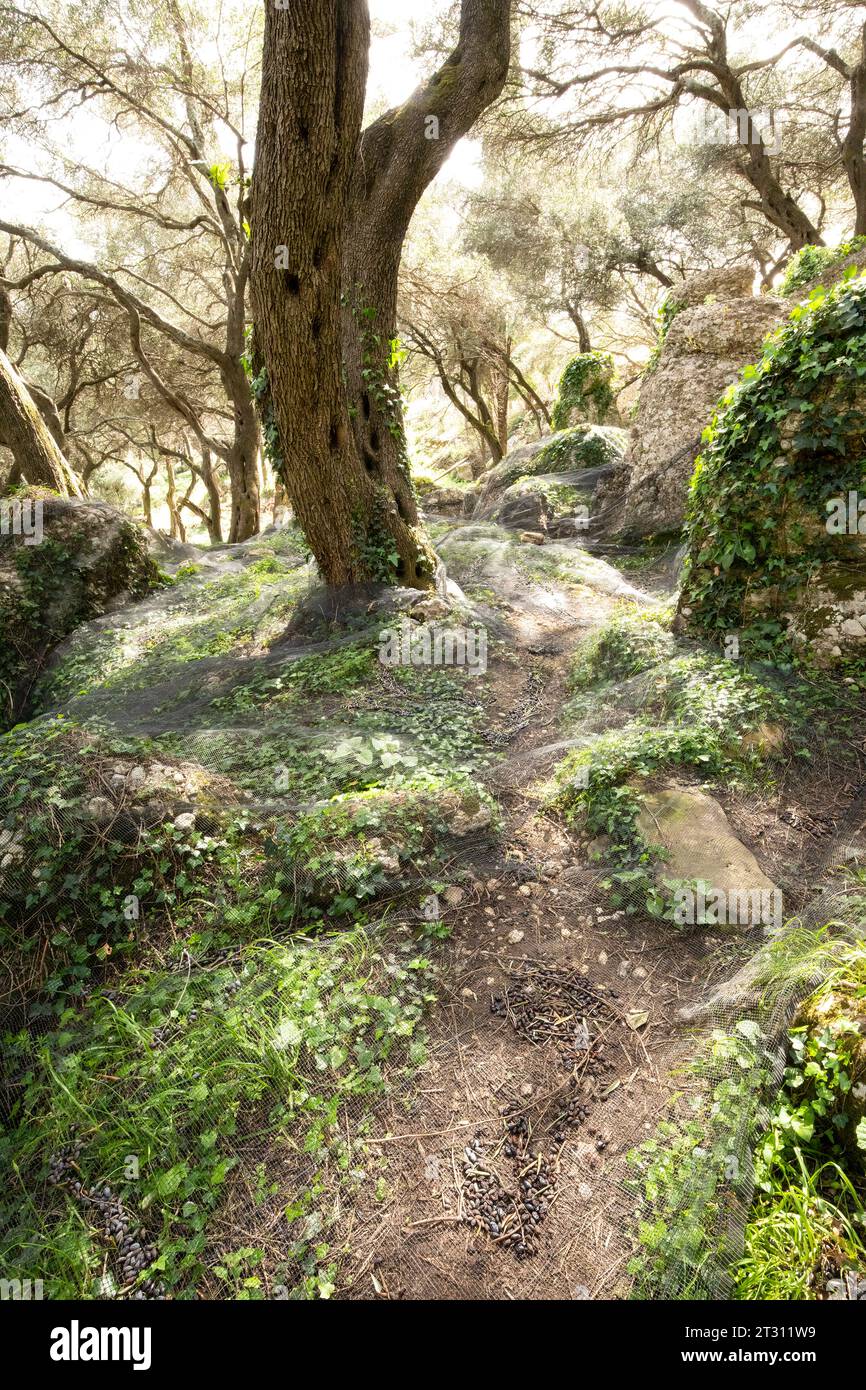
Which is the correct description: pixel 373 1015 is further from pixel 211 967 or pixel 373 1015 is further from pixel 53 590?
pixel 53 590

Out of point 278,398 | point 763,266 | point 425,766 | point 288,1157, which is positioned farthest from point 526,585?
point 763,266

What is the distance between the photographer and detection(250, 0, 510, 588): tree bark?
401 centimetres

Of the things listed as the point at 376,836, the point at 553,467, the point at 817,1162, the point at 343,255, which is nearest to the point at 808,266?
the point at 553,467

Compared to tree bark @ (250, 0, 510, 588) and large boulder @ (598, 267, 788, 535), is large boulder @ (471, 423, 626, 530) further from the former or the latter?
tree bark @ (250, 0, 510, 588)

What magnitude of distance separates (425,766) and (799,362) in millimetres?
3670

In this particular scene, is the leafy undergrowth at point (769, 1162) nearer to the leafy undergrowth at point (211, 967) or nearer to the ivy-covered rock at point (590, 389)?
the leafy undergrowth at point (211, 967)

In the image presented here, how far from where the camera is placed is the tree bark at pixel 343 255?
4008mm

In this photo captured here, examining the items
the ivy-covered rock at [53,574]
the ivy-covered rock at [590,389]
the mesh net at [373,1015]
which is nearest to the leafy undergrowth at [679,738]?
the mesh net at [373,1015]

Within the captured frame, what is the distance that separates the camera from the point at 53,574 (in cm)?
704

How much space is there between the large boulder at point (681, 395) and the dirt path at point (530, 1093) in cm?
646

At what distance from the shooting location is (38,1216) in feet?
6.36

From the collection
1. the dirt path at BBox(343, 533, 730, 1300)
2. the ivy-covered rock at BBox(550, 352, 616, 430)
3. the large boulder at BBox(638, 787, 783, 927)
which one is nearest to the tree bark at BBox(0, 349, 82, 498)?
the dirt path at BBox(343, 533, 730, 1300)

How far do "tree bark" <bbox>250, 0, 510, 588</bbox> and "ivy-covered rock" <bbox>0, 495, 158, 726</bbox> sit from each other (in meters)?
3.16

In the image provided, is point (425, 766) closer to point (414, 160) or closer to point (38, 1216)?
point (38, 1216)
